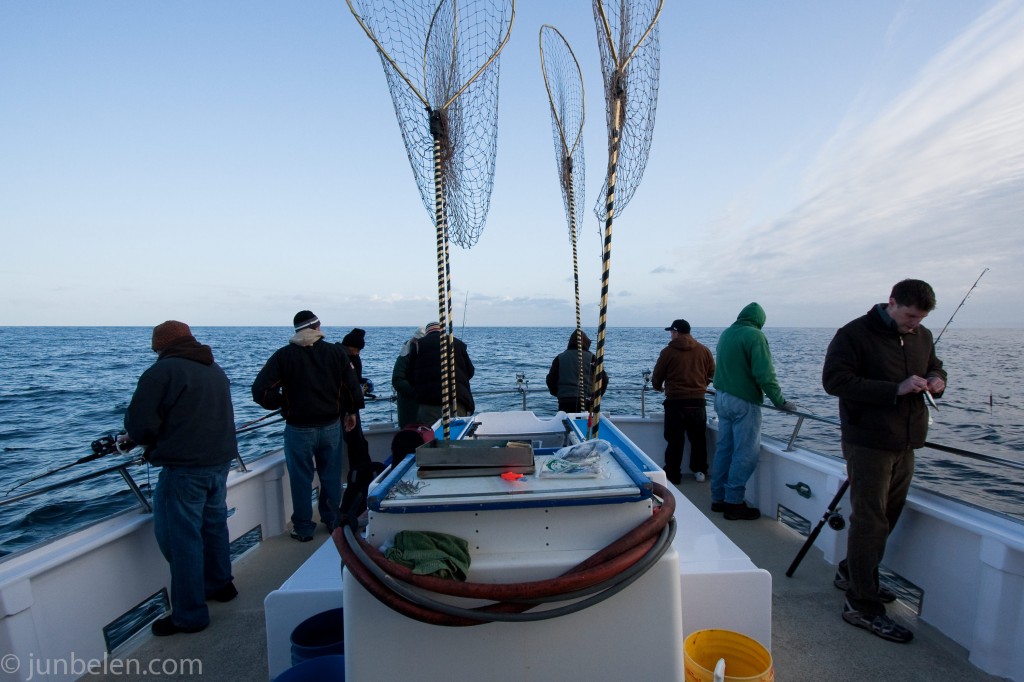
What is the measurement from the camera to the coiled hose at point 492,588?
151 centimetres

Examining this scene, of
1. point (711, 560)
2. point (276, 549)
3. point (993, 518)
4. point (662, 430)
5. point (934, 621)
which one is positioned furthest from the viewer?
point (662, 430)

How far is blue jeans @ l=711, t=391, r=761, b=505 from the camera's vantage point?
178 inches

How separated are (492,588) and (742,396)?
11.9 ft

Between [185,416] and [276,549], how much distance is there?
175cm

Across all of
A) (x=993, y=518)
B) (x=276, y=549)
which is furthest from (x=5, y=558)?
(x=993, y=518)

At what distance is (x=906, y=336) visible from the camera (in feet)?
9.29

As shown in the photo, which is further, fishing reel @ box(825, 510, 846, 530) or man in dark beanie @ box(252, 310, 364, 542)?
man in dark beanie @ box(252, 310, 364, 542)

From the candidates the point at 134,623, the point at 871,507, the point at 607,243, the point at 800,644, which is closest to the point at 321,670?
the point at 607,243

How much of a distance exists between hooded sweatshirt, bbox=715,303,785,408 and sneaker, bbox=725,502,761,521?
36.6 inches

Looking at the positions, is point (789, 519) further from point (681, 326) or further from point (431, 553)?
point (431, 553)

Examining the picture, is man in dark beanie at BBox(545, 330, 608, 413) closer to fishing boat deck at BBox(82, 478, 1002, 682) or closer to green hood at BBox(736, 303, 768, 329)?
green hood at BBox(736, 303, 768, 329)

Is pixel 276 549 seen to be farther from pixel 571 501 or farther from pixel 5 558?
pixel 571 501

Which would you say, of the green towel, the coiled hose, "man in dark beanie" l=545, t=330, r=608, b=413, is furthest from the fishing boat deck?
"man in dark beanie" l=545, t=330, r=608, b=413

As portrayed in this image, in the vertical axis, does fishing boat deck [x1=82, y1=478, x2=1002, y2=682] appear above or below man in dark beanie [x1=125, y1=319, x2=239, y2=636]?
below
